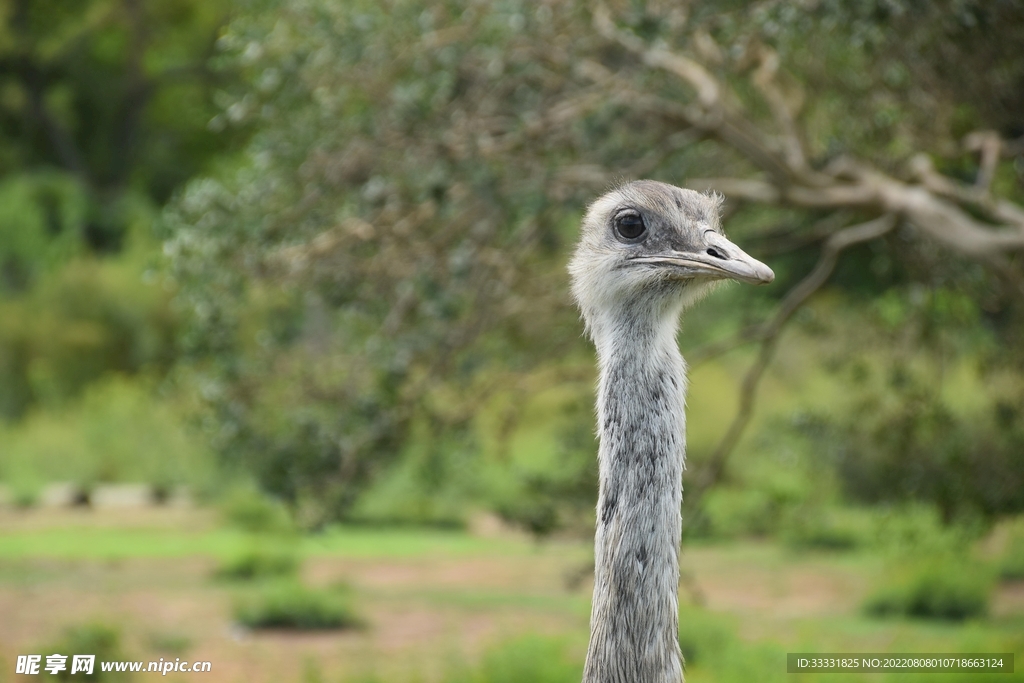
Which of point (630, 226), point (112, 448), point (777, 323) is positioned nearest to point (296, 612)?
point (777, 323)

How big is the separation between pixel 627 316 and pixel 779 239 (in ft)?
16.3

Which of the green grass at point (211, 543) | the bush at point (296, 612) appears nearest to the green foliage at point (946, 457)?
the bush at point (296, 612)

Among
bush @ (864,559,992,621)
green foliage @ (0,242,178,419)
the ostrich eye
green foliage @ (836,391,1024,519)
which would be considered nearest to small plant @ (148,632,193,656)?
green foliage @ (836,391,1024,519)

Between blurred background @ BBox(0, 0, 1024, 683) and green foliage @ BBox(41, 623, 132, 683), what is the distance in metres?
0.05

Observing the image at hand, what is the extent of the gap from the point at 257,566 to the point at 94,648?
338 cm

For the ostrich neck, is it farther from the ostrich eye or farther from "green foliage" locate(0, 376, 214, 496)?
"green foliage" locate(0, 376, 214, 496)

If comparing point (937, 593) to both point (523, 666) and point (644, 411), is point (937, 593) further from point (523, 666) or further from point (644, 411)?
point (644, 411)

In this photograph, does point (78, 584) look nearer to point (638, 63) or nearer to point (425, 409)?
point (425, 409)

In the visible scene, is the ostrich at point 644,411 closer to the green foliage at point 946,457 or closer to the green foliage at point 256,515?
the green foliage at point 946,457

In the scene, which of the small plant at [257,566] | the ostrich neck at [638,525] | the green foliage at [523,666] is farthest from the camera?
the small plant at [257,566]

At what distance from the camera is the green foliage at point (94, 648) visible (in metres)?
6.46

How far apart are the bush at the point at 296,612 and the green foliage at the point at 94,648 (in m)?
1.78

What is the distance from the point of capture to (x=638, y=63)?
6004mm

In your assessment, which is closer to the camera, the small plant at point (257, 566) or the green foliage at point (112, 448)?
the small plant at point (257, 566)
